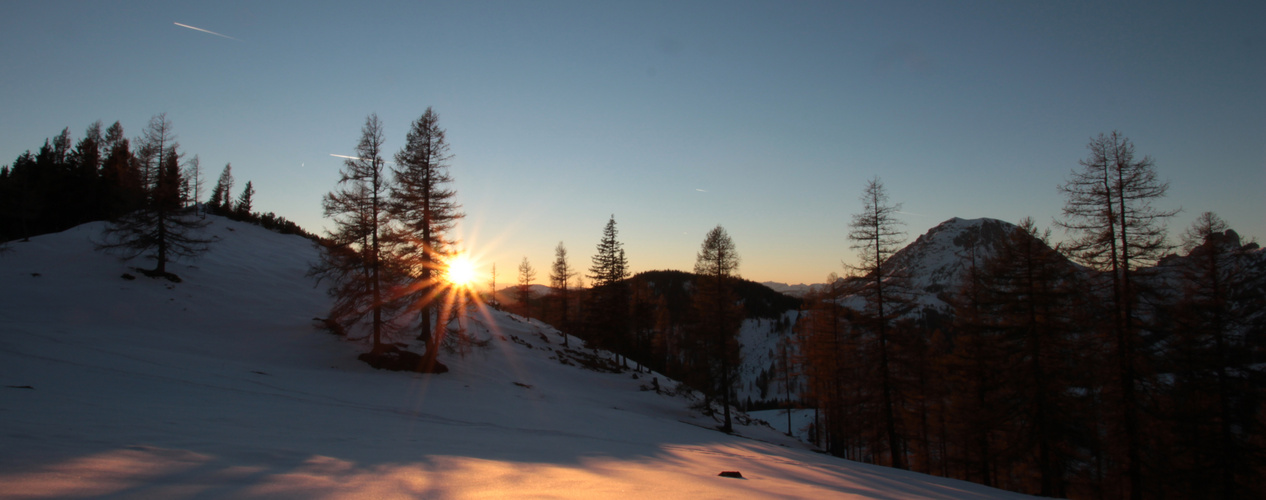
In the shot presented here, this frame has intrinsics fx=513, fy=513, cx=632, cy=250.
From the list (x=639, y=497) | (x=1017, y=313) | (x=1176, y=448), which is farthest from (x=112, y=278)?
(x=1176, y=448)

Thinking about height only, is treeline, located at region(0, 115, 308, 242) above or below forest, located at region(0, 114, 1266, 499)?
above

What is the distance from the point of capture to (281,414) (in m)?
12.0

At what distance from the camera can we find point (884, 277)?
22.6 meters

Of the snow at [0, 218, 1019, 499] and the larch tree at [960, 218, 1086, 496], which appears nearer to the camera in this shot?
the snow at [0, 218, 1019, 499]

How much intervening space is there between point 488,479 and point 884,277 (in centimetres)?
2097

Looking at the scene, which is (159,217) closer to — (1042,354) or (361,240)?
(361,240)

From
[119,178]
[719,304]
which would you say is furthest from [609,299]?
[119,178]

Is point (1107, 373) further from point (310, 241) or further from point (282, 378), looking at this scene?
point (310, 241)

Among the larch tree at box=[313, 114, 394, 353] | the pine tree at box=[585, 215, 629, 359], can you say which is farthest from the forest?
the pine tree at box=[585, 215, 629, 359]

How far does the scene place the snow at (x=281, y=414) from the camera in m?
5.56

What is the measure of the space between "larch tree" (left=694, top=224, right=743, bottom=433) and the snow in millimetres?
4751

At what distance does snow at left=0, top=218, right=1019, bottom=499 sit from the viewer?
5559mm

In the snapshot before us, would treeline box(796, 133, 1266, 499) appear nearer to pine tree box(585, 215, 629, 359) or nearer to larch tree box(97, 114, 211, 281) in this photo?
pine tree box(585, 215, 629, 359)

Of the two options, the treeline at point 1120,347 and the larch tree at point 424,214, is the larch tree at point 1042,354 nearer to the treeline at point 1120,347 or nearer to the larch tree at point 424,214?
the treeline at point 1120,347
